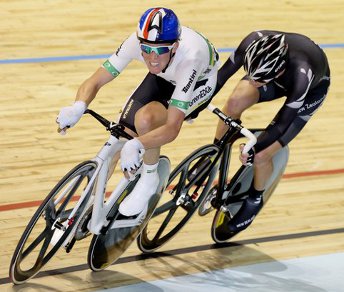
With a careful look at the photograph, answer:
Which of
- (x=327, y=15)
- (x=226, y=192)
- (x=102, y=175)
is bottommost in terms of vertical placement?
(x=327, y=15)

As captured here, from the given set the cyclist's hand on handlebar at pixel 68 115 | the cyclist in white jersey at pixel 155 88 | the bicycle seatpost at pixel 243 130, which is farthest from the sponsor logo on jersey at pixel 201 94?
the cyclist's hand on handlebar at pixel 68 115

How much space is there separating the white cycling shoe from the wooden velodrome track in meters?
0.42

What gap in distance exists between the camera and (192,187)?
5785 mm

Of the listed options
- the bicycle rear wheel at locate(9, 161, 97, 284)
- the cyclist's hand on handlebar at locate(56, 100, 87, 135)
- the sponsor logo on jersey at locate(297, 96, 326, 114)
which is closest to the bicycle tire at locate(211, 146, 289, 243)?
the sponsor logo on jersey at locate(297, 96, 326, 114)

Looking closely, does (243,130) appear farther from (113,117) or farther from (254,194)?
(113,117)

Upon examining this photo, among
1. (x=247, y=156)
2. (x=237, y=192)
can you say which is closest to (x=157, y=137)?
(x=247, y=156)

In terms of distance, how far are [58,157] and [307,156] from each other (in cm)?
182

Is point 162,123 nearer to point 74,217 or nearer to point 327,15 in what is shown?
point 74,217

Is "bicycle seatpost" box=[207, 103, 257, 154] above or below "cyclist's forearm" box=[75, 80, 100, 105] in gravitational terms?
below

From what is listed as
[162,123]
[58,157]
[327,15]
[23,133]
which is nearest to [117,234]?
[162,123]

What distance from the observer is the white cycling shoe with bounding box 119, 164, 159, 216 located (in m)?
5.24

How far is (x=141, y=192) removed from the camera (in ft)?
17.2

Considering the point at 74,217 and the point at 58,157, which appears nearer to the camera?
the point at 74,217

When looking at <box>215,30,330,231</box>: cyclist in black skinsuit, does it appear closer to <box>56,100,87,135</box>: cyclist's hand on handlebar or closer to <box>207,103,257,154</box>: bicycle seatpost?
<box>207,103,257,154</box>: bicycle seatpost
